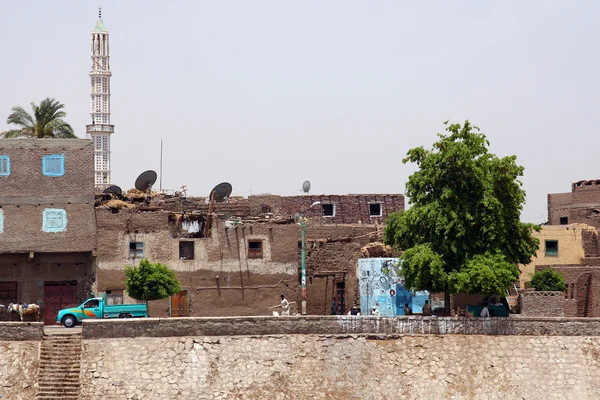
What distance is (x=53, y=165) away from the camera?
5119 centimetres

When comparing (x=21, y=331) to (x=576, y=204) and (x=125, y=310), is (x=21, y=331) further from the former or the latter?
(x=576, y=204)

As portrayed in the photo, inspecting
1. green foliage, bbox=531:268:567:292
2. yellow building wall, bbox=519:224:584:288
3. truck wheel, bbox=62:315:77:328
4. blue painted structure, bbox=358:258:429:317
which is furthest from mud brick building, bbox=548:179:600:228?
truck wheel, bbox=62:315:77:328

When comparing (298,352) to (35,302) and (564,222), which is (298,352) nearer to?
(35,302)

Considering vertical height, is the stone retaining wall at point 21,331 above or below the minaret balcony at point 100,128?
below

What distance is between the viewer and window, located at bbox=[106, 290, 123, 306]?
51.5 meters

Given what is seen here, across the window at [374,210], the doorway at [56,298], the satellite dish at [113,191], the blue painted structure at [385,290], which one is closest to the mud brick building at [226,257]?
the blue painted structure at [385,290]

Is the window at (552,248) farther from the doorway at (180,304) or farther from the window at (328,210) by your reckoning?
the doorway at (180,304)

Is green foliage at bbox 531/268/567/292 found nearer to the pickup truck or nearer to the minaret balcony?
the pickup truck

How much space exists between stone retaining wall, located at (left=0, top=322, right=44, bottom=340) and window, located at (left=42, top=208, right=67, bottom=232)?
11.2 meters

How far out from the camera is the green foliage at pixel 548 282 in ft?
176

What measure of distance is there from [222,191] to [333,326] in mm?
19042

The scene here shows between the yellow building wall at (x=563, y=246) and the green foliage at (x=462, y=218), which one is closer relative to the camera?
the green foliage at (x=462, y=218)

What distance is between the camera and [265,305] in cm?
5288

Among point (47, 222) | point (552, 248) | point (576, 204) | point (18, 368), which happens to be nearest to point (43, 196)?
point (47, 222)
